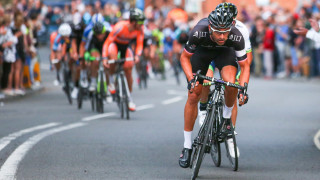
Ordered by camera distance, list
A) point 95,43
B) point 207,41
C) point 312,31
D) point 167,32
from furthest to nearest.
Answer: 1. point 167,32
2. point 95,43
3. point 312,31
4. point 207,41

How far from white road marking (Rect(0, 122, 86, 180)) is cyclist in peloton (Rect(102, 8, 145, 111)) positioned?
7.63ft

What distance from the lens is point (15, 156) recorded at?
10633mm

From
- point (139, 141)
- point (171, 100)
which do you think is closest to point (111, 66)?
point (171, 100)

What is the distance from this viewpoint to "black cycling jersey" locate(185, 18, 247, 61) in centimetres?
923

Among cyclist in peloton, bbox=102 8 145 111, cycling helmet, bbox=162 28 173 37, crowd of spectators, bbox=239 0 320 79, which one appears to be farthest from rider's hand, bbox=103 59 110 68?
cycling helmet, bbox=162 28 173 37

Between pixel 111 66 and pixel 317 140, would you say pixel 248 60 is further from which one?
pixel 111 66

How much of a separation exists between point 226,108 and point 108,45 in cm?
706

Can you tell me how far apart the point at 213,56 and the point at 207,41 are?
35cm

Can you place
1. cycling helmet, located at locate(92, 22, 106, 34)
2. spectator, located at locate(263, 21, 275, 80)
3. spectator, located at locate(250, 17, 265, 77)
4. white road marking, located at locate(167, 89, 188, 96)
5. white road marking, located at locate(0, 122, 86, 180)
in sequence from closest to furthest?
white road marking, located at locate(0, 122, 86, 180), cycling helmet, located at locate(92, 22, 106, 34), white road marking, located at locate(167, 89, 188, 96), spectator, located at locate(263, 21, 275, 80), spectator, located at locate(250, 17, 265, 77)

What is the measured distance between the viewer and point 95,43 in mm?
17891

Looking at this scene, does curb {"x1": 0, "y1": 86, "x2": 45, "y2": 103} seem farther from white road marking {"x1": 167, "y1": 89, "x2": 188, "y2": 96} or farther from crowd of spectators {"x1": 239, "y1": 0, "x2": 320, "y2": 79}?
crowd of spectators {"x1": 239, "y1": 0, "x2": 320, "y2": 79}

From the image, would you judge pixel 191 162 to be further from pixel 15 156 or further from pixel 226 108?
pixel 15 156

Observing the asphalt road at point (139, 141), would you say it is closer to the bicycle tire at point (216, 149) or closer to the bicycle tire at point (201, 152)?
the bicycle tire at point (216, 149)

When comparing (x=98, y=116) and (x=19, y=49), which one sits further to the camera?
(x=19, y=49)
